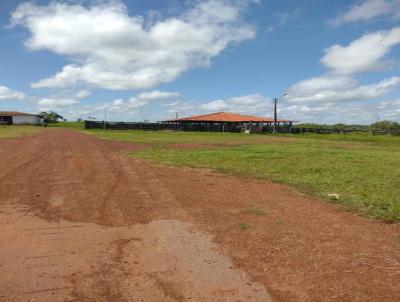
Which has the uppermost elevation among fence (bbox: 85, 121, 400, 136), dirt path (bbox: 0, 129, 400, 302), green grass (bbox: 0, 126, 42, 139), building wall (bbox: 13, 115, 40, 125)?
building wall (bbox: 13, 115, 40, 125)

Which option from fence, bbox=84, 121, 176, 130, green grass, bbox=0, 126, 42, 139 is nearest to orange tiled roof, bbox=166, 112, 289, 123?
fence, bbox=84, 121, 176, 130

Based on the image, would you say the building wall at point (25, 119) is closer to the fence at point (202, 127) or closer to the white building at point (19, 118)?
the white building at point (19, 118)

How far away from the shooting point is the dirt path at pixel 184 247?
4059mm

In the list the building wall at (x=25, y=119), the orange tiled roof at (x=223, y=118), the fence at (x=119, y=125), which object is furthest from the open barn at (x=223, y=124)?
the building wall at (x=25, y=119)

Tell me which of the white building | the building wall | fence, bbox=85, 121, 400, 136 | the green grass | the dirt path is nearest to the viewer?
the dirt path

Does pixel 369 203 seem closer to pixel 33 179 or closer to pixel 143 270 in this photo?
pixel 143 270

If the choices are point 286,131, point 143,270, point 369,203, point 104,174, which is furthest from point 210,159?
point 286,131

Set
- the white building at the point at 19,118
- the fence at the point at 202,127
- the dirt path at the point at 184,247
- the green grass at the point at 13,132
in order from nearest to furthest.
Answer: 1. the dirt path at the point at 184,247
2. the green grass at the point at 13,132
3. the fence at the point at 202,127
4. the white building at the point at 19,118

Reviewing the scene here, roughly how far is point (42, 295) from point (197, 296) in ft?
4.62

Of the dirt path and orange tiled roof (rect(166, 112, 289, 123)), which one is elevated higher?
orange tiled roof (rect(166, 112, 289, 123))

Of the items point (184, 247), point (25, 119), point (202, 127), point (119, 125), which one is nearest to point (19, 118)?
point (25, 119)

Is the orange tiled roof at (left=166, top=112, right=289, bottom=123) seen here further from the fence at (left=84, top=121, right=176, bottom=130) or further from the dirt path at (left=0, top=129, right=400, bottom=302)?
the dirt path at (left=0, top=129, right=400, bottom=302)

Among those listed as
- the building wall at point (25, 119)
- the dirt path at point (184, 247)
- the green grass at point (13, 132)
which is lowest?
the dirt path at point (184, 247)

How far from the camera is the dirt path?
160 inches
